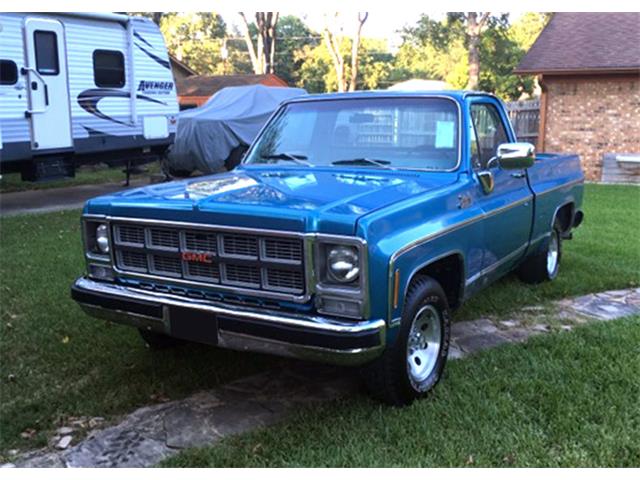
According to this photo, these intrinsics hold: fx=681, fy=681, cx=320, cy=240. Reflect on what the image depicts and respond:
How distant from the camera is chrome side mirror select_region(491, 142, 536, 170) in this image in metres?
4.80

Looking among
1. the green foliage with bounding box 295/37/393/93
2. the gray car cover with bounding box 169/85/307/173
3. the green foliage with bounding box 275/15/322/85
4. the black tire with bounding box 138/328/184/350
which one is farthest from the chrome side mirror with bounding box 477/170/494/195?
the green foliage with bounding box 275/15/322/85

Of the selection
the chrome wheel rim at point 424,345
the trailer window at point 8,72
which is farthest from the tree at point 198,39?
the chrome wheel rim at point 424,345

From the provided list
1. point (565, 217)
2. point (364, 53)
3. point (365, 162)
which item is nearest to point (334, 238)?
point (365, 162)

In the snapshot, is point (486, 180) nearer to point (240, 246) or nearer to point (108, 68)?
point (240, 246)

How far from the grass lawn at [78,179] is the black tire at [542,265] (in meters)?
9.08

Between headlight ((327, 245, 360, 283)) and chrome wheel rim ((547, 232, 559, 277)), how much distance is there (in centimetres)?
398

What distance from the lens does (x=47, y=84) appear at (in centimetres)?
1114

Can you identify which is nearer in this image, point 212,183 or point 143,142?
point 212,183

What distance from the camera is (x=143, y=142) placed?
13.4 m

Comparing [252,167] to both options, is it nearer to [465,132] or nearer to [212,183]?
[212,183]

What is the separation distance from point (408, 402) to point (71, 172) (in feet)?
31.5

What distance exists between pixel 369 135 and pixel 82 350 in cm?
259

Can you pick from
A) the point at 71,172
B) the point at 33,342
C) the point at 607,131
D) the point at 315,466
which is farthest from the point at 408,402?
the point at 607,131

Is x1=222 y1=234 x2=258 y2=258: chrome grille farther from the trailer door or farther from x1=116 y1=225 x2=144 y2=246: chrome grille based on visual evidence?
the trailer door
